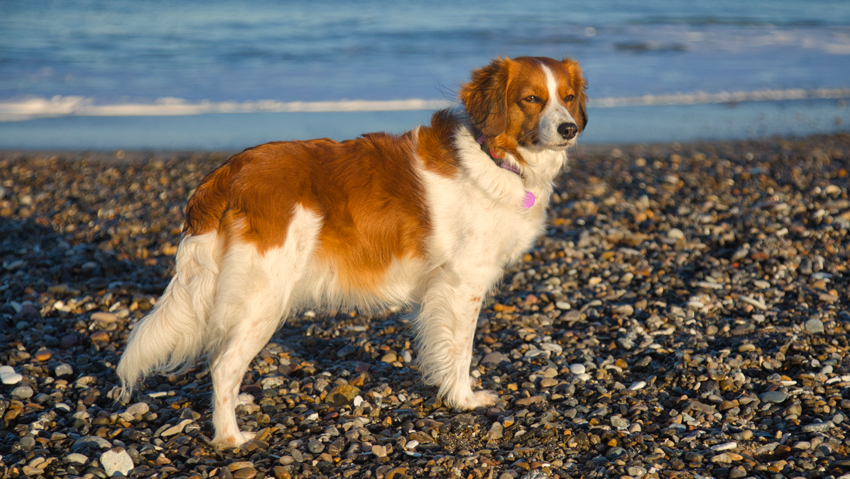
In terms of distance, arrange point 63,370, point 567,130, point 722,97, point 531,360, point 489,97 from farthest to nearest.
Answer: point 722,97 < point 531,360 < point 63,370 < point 489,97 < point 567,130

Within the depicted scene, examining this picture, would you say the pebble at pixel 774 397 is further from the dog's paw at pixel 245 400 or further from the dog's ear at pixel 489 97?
the dog's paw at pixel 245 400

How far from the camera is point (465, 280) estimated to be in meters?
3.21

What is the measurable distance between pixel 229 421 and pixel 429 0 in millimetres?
20028

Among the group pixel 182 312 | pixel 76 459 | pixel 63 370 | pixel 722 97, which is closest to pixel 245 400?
pixel 182 312

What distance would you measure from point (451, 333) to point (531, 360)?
0.71m

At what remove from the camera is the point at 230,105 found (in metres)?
10.2

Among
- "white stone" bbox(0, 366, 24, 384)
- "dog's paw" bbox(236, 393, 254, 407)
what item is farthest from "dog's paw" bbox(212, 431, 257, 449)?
"white stone" bbox(0, 366, 24, 384)

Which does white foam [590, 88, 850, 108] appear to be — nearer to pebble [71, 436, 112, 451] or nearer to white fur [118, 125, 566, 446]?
white fur [118, 125, 566, 446]

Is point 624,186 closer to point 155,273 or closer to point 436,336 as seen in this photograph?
point 436,336

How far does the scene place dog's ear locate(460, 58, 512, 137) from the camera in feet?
10.3

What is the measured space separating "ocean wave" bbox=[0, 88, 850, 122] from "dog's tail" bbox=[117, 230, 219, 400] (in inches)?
285

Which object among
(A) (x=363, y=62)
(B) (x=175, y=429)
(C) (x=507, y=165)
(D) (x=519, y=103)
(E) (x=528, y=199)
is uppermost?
(A) (x=363, y=62)

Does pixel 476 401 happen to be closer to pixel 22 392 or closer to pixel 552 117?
pixel 552 117

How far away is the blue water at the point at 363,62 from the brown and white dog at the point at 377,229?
1.83 meters
